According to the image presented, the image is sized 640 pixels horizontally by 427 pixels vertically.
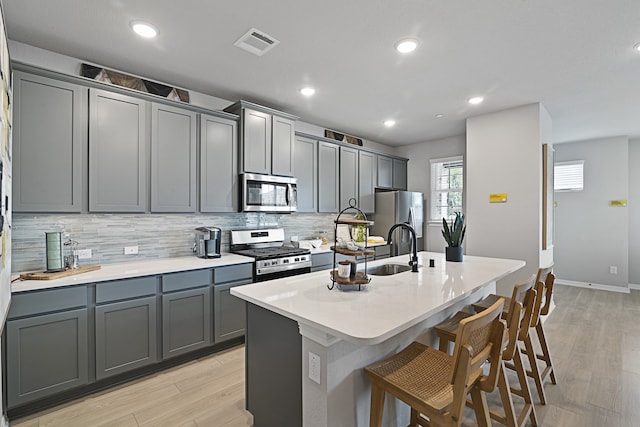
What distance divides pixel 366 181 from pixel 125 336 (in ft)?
12.8

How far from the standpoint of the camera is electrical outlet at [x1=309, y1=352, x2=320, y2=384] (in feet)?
4.58

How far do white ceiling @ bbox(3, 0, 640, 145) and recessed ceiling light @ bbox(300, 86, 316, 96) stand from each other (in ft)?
0.26

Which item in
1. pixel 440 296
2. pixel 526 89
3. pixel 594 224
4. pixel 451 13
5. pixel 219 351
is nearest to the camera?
pixel 440 296

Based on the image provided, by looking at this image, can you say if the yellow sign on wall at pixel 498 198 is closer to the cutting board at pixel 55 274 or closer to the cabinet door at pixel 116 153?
the cabinet door at pixel 116 153

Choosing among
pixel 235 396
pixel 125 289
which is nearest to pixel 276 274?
pixel 235 396

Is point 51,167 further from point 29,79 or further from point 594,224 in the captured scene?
point 594,224

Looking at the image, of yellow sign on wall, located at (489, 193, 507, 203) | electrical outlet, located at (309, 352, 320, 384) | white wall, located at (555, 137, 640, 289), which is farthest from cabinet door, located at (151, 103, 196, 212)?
white wall, located at (555, 137, 640, 289)

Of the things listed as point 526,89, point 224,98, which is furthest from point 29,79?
point 526,89

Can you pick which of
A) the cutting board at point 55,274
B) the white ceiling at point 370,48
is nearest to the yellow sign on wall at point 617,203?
the white ceiling at point 370,48

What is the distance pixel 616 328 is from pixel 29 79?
6.23 m

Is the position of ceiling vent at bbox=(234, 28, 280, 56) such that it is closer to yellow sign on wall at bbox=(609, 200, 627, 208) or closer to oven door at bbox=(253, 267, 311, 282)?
oven door at bbox=(253, 267, 311, 282)

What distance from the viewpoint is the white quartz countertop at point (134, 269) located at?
2068 mm

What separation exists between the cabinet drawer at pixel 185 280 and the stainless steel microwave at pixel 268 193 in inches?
35.3

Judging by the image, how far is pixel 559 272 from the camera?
19.5 feet
